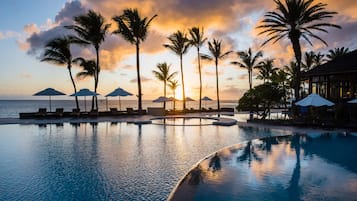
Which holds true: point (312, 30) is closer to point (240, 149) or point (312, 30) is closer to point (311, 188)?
point (240, 149)

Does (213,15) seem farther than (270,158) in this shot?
Yes

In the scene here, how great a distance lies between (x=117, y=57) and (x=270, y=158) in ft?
77.4

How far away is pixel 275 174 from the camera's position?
6734 millimetres

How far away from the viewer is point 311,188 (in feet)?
18.7

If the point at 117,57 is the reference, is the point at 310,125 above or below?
below

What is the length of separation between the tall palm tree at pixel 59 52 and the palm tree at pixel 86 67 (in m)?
0.84

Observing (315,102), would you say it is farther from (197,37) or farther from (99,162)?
(197,37)

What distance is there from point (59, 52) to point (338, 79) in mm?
24195

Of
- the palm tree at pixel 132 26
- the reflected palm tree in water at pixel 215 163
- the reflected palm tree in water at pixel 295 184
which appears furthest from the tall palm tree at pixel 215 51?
the reflected palm tree in water at pixel 215 163

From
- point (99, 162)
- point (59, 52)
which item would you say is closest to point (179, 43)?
point (59, 52)

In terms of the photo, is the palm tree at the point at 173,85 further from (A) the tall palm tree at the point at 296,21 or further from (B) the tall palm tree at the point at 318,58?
→ (B) the tall palm tree at the point at 318,58

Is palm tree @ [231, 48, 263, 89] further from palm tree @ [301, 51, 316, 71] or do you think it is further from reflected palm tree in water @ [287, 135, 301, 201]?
reflected palm tree in water @ [287, 135, 301, 201]

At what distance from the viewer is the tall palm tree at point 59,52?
83.2 ft

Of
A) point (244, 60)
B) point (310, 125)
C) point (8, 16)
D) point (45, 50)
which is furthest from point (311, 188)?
point (244, 60)
